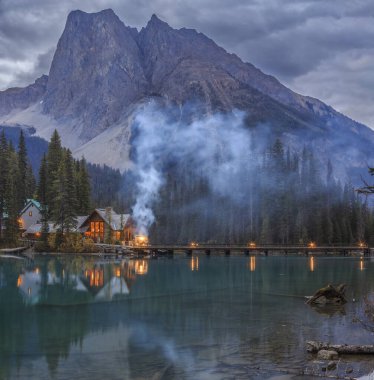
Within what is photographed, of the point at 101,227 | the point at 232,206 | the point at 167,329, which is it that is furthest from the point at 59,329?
the point at 232,206

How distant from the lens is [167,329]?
3120cm

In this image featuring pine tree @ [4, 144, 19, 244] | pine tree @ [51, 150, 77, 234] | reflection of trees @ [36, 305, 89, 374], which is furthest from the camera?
pine tree @ [51, 150, 77, 234]

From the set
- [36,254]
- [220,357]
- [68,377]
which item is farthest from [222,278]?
[36,254]

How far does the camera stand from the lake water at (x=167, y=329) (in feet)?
73.9

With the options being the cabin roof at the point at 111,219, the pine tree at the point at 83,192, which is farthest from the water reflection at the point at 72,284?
the pine tree at the point at 83,192

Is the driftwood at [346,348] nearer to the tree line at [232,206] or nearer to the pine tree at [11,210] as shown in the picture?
the tree line at [232,206]

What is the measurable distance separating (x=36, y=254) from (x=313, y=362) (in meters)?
96.3

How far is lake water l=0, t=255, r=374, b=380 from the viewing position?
2253 cm

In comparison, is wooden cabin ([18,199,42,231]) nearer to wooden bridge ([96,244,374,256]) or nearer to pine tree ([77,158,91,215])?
pine tree ([77,158,91,215])

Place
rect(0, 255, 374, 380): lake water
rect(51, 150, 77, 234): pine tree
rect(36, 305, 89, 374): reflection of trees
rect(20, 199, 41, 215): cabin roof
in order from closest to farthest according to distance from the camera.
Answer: rect(0, 255, 374, 380): lake water → rect(36, 305, 89, 374): reflection of trees → rect(51, 150, 77, 234): pine tree → rect(20, 199, 41, 215): cabin roof

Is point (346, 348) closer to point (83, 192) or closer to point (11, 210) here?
point (11, 210)

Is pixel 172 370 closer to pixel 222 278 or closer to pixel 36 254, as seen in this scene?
pixel 222 278

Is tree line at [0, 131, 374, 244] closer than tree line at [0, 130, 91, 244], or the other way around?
tree line at [0, 130, 91, 244]

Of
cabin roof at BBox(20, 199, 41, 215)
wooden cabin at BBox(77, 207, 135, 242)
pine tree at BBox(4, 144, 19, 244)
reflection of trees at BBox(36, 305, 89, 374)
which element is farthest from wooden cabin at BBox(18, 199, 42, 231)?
reflection of trees at BBox(36, 305, 89, 374)
